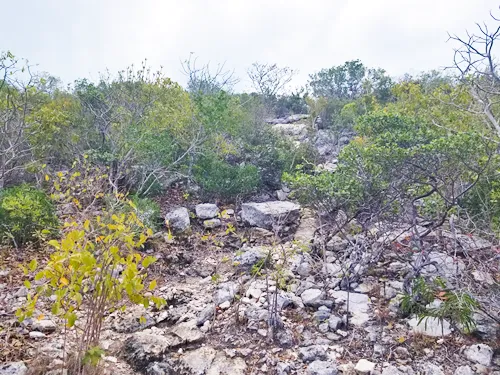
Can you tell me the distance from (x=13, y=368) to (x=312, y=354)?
2.01m

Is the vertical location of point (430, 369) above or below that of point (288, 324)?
below

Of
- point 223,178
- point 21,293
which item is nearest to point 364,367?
point 21,293

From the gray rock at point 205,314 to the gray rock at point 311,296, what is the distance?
880mm

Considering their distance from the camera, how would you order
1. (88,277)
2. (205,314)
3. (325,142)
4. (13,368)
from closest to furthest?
(88,277), (13,368), (205,314), (325,142)

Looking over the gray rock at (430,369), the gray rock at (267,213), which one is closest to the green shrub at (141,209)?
the gray rock at (267,213)

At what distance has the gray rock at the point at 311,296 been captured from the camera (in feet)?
11.7

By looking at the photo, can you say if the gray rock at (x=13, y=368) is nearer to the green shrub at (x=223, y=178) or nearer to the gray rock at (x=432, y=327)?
the gray rock at (x=432, y=327)

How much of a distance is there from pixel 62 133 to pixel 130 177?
1772 millimetres

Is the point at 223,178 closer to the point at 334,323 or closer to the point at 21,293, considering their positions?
the point at 21,293

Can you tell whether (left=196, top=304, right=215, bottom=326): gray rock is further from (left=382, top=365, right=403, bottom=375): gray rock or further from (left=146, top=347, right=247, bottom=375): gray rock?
(left=382, top=365, right=403, bottom=375): gray rock

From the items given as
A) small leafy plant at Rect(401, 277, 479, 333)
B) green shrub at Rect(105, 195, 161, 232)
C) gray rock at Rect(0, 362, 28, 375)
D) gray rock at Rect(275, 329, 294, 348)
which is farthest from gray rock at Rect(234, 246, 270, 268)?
gray rock at Rect(0, 362, 28, 375)

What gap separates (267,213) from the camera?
6035 mm

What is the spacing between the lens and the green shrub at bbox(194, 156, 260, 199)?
734 centimetres

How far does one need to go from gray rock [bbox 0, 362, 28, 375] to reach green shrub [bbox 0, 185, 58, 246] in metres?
2.37
